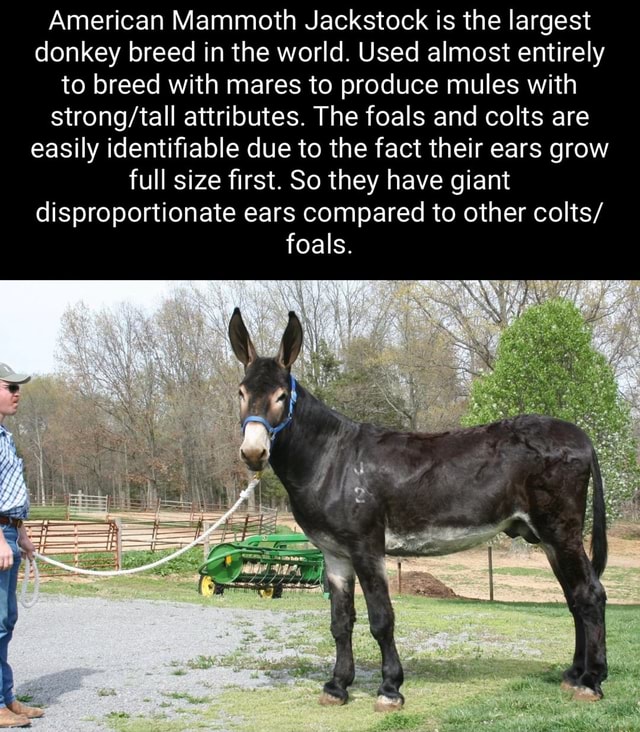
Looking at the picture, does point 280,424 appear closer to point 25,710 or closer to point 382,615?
point 382,615

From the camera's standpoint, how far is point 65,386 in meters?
64.8

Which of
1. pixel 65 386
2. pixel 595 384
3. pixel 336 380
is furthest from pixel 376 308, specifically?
pixel 595 384

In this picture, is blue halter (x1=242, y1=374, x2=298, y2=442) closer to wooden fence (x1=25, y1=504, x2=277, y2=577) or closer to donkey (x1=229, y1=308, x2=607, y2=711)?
donkey (x1=229, y1=308, x2=607, y2=711)

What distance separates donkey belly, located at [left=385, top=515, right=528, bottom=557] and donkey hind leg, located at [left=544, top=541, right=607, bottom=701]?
0.47m

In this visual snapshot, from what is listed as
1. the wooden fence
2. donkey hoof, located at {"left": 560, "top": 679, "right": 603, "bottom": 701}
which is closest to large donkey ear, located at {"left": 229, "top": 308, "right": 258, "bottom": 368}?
donkey hoof, located at {"left": 560, "top": 679, "right": 603, "bottom": 701}

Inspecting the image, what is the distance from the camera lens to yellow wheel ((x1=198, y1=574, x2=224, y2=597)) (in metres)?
17.6

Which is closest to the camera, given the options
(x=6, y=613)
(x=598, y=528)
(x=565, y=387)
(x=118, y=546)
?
(x=6, y=613)

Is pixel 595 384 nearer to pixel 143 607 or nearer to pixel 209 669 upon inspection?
pixel 143 607

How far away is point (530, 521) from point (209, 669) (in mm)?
3731

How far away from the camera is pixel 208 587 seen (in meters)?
17.7

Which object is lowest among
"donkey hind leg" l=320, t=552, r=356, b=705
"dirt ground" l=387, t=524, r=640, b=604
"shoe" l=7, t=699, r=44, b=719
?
"dirt ground" l=387, t=524, r=640, b=604

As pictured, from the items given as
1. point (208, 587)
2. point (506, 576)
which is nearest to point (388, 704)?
point (208, 587)

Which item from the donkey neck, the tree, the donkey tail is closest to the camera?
the donkey tail

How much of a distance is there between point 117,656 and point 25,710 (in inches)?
99.6
